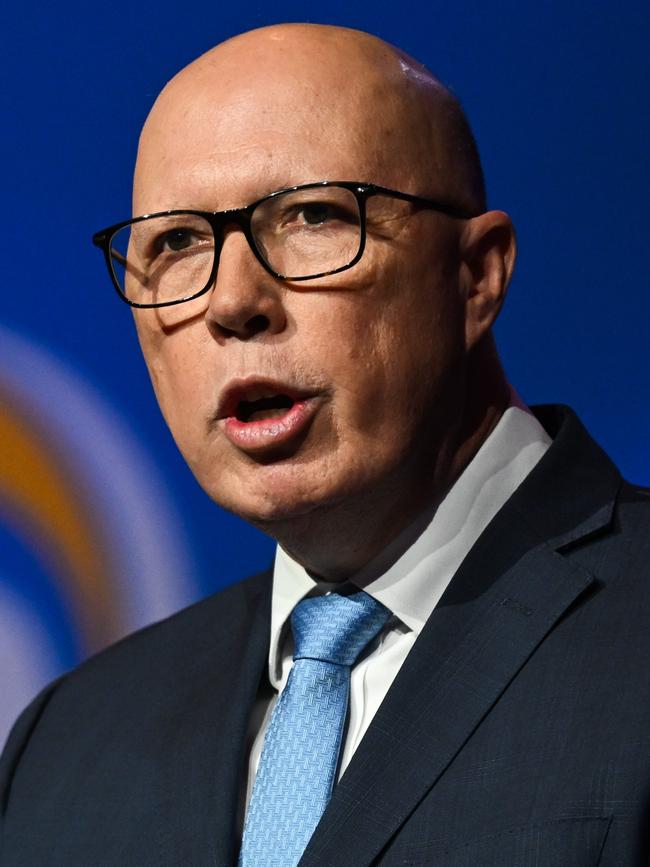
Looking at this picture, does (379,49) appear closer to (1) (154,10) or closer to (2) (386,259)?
(2) (386,259)

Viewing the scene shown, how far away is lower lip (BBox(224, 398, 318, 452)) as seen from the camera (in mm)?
1335

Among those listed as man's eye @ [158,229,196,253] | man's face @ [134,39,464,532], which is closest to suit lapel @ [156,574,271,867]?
man's face @ [134,39,464,532]

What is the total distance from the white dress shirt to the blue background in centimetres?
47

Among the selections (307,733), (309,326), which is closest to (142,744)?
(307,733)

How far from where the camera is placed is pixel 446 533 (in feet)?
4.70

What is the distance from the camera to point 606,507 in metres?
1.44

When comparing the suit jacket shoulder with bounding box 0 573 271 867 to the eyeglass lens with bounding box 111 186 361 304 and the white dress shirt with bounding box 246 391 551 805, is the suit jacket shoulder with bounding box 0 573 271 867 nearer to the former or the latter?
the white dress shirt with bounding box 246 391 551 805

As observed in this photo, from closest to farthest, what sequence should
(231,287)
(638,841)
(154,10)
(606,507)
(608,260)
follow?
(638,841), (231,287), (606,507), (608,260), (154,10)

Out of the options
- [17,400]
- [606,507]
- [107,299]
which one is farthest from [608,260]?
[17,400]

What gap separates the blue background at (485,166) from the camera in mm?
1897

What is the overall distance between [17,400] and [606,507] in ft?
3.20

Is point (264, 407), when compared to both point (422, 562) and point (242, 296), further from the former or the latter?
point (422, 562)

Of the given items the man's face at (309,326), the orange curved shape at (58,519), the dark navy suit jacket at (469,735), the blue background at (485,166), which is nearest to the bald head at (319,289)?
the man's face at (309,326)

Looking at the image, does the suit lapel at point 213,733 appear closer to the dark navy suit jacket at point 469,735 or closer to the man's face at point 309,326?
the dark navy suit jacket at point 469,735
